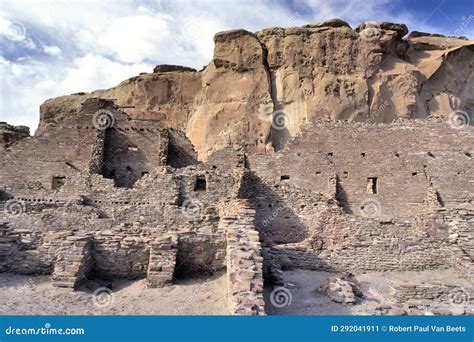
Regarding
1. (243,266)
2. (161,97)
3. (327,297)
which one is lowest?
(327,297)

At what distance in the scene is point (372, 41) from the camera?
2366 cm

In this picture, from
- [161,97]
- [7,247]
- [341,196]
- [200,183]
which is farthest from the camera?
[161,97]

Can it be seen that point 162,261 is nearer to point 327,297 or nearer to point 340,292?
point 327,297

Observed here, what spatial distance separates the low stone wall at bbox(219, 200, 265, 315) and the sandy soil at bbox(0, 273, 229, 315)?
1.14 feet

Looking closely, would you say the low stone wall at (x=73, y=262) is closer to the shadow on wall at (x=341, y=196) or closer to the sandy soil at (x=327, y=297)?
the sandy soil at (x=327, y=297)

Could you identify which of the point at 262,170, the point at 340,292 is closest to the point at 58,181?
the point at 262,170

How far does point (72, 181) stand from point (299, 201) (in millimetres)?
8507

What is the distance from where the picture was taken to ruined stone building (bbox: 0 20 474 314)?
712 centimetres

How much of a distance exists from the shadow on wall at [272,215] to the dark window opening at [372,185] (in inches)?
179

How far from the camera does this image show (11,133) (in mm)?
23703

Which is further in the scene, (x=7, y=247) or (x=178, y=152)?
(x=178, y=152)

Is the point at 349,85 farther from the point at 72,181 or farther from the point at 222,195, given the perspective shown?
the point at 72,181

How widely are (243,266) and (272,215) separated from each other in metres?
7.20

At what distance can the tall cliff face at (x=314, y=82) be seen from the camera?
23234mm
